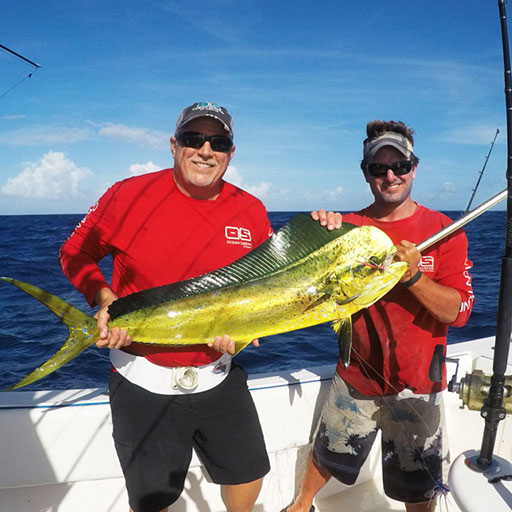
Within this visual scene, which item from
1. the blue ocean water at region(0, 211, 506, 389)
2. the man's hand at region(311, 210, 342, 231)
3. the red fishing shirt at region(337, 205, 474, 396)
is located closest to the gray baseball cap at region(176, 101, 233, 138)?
the man's hand at region(311, 210, 342, 231)

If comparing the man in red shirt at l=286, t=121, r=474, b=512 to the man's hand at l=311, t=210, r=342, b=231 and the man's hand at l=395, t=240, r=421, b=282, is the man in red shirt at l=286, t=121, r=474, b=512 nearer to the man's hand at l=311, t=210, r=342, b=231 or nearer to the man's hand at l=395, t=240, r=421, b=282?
the man's hand at l=395, t=240, r=421, b=282

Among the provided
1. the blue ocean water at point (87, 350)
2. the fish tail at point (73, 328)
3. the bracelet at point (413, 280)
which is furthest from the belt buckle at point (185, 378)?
the blue ocean water at point (87, 350)

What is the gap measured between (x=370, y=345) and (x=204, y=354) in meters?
0.84

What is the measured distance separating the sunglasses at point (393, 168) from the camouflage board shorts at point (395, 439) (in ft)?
3.53

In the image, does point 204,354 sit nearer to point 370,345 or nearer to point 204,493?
point 370,345

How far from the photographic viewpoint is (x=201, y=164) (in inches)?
89.0

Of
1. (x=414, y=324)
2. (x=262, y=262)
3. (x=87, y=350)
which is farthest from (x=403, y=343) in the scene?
(x=87, y=350)

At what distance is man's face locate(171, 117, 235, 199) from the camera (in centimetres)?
225

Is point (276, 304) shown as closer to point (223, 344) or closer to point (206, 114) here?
point (223, 344)

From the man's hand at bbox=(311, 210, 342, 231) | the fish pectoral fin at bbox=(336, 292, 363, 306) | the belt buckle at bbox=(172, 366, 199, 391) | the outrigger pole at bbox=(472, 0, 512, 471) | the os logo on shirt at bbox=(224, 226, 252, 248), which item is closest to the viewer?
the outrigger pole at bbox=(472, 0, 512, 471)

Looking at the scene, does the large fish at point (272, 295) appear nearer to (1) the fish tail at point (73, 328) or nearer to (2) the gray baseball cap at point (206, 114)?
(1) the fish tail at point (73, 328)

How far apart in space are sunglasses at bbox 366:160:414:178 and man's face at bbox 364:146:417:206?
0.01m

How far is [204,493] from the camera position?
2871 mm

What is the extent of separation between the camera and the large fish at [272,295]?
1.96 metres
